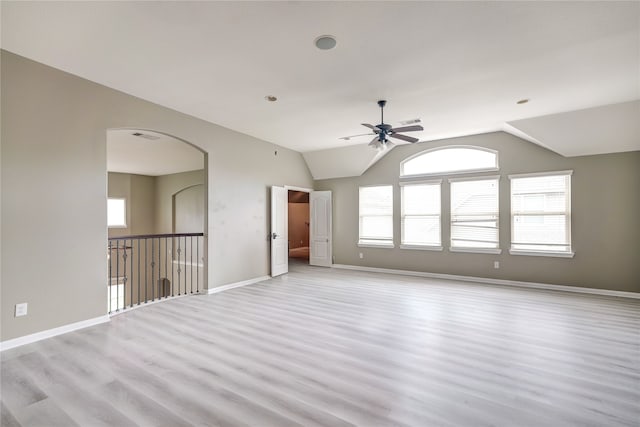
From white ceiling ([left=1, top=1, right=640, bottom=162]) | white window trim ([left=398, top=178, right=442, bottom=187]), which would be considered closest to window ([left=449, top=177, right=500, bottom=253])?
white window trim ([left=398, top=178, right=442, bottom=187])

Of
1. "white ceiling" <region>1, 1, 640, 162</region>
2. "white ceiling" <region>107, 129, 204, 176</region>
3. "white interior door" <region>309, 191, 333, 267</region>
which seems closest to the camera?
"white ceiling" <region>1, 1, 640, 162</region>

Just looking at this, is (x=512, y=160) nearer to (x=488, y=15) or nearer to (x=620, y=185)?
(x=620, y=185)

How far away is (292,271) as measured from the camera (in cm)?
745

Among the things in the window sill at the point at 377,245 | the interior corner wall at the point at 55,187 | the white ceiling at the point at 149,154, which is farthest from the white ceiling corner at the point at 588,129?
the white ceiling at the point at 149,154

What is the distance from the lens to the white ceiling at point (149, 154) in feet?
19.6

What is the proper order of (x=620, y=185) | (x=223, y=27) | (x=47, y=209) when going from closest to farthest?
(x=223, y=27) → (x=47, y=209) → (x=620, y=185)

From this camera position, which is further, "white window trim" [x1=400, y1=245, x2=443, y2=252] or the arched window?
"white window trim" [x1=400, y1=245, x2=443, y2=252]

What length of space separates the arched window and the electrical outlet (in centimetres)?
675

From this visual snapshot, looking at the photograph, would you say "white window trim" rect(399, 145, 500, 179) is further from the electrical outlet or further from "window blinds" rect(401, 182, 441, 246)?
the electrical outlet

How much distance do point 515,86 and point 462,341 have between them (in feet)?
10.9

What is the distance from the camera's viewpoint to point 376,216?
7.51m

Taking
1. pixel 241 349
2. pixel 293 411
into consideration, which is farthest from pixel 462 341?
pixel 241 349

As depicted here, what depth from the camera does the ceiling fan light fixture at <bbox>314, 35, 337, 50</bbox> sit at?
2.81m

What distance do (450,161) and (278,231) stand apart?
4207mm
